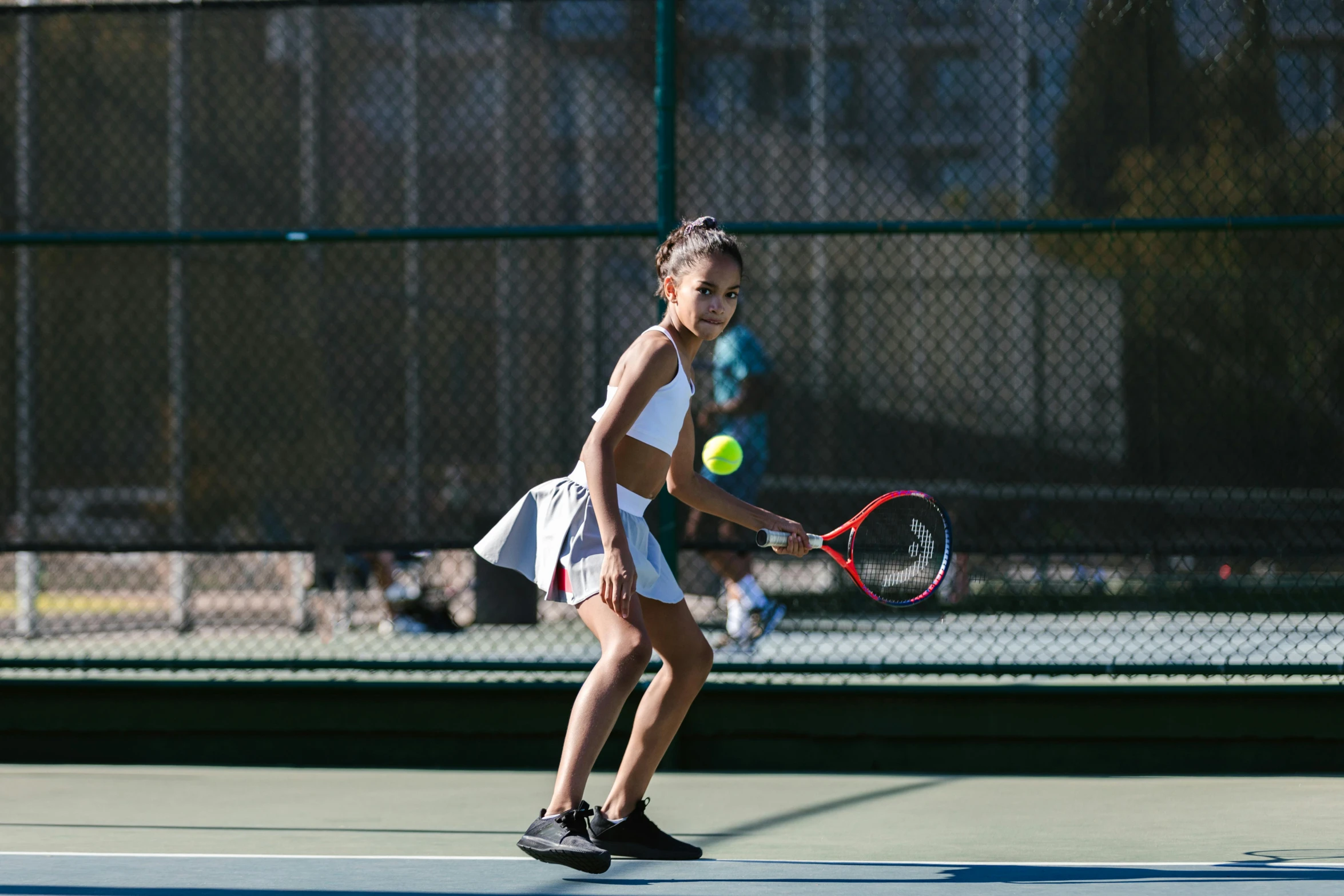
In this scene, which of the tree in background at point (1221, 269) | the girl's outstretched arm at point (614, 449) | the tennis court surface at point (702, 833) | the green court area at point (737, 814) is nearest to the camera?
the girl's outstretched arm at point (614, 449)

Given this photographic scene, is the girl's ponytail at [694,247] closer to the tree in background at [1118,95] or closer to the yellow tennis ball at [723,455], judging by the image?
the yellow tennis ball at [723,455]

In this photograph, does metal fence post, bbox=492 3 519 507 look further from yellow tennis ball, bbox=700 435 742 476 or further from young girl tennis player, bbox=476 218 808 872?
young girl tennis player, bbox=476 218 808 872

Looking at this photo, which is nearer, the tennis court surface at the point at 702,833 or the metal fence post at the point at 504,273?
the tennis court surface at the point at 702,833

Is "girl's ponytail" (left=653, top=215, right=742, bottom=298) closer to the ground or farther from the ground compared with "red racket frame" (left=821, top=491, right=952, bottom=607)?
farther from the ground

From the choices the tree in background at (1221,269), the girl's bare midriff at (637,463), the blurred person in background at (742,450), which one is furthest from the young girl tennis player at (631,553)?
the tree in background at (1221,269)

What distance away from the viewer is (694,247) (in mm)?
3629

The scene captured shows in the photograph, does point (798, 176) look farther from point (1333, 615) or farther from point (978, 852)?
point (978, 852)

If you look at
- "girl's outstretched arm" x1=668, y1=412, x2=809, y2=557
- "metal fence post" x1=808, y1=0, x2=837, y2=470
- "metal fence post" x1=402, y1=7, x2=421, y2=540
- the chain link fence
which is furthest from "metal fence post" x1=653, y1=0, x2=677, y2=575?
"metal fence post" x1=402, y1=7, x2=421, y2=540

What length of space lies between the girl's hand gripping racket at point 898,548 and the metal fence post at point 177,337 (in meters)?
4.22

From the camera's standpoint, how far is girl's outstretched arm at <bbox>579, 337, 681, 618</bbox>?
3.40 m

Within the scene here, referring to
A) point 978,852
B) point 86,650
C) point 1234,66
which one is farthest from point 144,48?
point 978,852

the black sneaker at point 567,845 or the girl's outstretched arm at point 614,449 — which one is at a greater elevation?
the girl's outstretched arm at point 614,449

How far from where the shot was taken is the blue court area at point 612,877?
3.43 metres

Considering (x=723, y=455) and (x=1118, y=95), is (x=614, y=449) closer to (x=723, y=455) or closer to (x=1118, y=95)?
(x=723, y=455)
